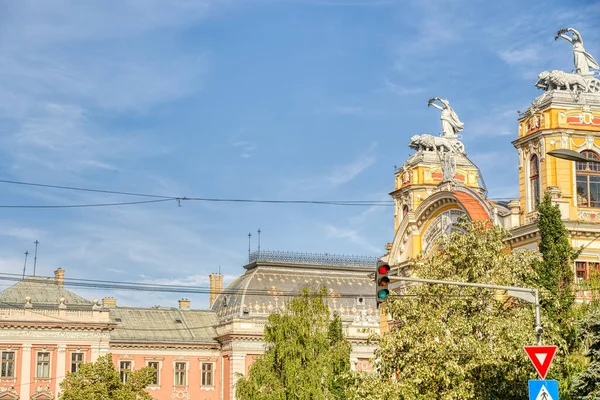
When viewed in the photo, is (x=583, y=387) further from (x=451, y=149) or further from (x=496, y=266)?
(x=451, y=149)

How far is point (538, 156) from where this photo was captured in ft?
171

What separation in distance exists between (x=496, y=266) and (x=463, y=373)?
4.85 m

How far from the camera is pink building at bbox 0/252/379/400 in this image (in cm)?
8156

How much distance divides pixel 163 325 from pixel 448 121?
120 feet

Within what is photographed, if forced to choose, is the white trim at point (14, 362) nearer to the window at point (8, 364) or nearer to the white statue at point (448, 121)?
the window at point (8, 364)

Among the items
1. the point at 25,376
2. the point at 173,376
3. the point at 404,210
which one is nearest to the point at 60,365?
the point at 25,376

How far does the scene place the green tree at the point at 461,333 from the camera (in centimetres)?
3784

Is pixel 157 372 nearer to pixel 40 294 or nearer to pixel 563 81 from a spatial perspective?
pixel 40 294

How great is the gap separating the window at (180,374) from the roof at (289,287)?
587 centimetres

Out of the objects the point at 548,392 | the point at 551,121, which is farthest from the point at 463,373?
the point at 551,121

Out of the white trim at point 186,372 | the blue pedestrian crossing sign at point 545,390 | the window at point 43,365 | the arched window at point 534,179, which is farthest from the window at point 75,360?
the blue pedestrian crossing sign at point 545,390

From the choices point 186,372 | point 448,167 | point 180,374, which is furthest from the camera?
point 186,372

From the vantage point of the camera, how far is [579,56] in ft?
176

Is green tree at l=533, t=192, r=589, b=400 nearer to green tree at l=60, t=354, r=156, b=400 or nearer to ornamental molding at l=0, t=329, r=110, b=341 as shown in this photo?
green tree at l=60, t=354, r=156, b=400
